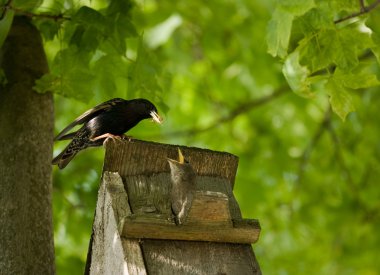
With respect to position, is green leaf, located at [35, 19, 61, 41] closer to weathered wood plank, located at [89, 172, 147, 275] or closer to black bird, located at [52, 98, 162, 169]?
black bird, located at [52, 98, 162, 169]

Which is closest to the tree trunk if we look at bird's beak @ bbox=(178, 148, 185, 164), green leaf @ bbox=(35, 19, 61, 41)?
green leaf @ bbox=(35, 19, 61, 41)

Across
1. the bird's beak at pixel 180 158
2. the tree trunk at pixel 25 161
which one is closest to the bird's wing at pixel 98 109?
the tree trunk at pixel 25 161

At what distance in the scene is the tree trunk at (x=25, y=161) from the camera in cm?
264

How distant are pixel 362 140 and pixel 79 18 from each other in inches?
161

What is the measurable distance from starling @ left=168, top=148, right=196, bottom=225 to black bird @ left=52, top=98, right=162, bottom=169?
26.7 inches

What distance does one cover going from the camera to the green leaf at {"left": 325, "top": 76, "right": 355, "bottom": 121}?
2.56m

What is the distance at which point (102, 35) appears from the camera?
10.00 feet

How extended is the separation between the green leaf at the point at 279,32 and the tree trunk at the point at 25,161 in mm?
1065

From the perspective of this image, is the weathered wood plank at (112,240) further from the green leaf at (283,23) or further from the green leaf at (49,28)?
the green leaf at (49,28)

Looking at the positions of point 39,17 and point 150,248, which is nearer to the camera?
point 150,248

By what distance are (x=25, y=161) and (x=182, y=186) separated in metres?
0.79

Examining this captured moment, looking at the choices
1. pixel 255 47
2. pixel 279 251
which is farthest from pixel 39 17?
pixel 279 251

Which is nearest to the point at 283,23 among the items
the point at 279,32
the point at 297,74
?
the point at 279,32

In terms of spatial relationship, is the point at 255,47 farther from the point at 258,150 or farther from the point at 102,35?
the point at 102,35
